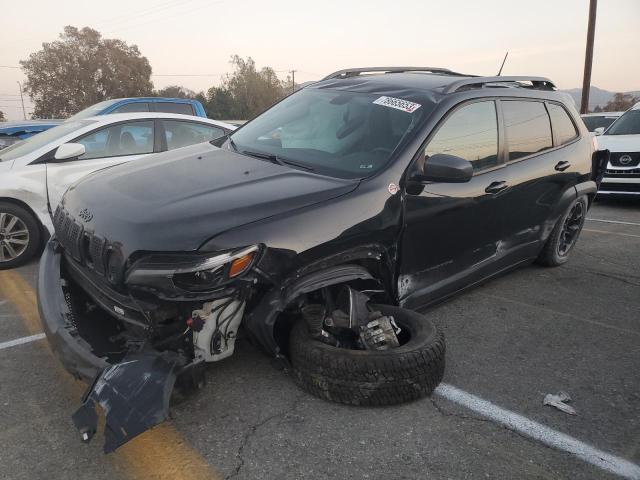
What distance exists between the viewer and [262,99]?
81.5 meters

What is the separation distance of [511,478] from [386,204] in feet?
4.80

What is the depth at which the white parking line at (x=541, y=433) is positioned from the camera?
2.33 meters

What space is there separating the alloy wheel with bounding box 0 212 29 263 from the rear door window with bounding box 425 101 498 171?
392 centimetres

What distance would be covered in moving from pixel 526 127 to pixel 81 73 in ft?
207

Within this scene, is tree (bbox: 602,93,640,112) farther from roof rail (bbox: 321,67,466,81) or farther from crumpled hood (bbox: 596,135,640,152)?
roof rail (bbox: 321,67,466,81)

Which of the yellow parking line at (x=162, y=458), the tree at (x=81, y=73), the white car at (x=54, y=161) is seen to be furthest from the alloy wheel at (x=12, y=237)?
the tree at (x=81, y=73)

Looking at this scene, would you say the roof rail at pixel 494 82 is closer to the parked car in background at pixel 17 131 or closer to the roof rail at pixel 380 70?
the roof rail at pixel 380 70

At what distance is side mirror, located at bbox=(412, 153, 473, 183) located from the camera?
9.92 ft

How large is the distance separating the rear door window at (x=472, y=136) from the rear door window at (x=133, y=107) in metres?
7.00

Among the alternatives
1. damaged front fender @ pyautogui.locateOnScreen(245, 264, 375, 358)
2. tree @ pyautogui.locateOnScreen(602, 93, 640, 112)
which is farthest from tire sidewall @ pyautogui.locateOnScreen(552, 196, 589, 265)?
tree @ pyautogui.locateOnScreen(602, 93, 640, 112)

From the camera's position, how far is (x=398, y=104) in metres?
3.41

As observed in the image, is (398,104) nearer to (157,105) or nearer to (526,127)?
(526,127)

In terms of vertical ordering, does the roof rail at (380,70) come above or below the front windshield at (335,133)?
above

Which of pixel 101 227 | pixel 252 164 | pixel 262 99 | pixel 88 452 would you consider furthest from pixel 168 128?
pixel 262 99
